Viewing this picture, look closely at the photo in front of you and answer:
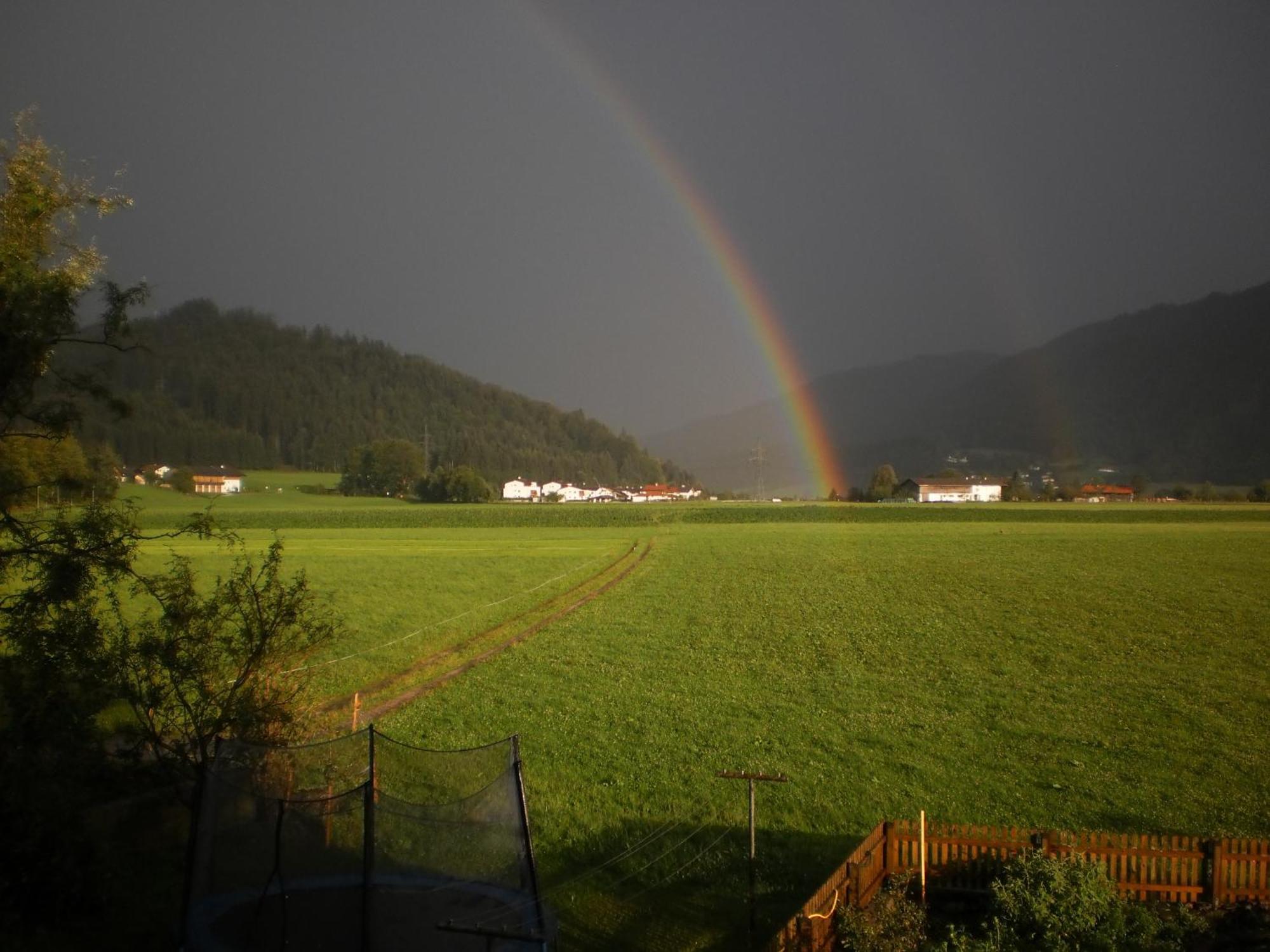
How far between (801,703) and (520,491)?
163 metres

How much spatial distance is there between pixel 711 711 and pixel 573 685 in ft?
11.6

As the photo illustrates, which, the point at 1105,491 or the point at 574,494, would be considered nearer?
the point at 1105,491

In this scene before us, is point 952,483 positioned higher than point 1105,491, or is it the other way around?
point 952,483

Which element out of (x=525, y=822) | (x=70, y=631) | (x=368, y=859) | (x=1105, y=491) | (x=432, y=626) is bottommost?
(x=432, y=626)

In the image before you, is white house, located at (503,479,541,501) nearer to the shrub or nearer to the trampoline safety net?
the shrub

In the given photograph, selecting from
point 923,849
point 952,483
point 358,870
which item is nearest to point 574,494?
point 952,483

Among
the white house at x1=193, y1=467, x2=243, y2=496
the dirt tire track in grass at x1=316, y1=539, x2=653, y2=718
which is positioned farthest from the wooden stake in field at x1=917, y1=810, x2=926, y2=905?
the white house at x1=193, y1=467, x2=243, y2=496

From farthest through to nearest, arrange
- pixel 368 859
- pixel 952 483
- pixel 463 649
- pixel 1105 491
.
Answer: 1. pixel 952 483
2. pixel 1105 491
3. pixel 463 649
4. pixel 368 859

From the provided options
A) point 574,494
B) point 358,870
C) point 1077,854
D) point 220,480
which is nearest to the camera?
point 358,870

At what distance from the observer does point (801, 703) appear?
734 inches

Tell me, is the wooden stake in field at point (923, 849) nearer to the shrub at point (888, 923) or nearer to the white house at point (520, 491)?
the shrub at point (888, 923)

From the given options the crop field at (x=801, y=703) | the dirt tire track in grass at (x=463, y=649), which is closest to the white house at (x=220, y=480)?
the crop field at (x=801, y=703)

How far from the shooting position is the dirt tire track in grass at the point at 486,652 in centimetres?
1833

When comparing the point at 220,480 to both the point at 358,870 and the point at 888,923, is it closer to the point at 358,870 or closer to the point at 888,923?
the point at 358,870
